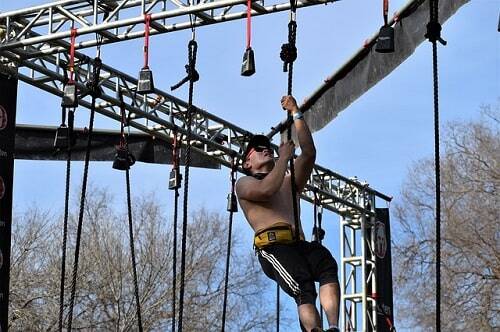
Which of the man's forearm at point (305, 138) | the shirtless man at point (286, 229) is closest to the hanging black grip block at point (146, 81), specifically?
the shirtless man at point (286, 229)

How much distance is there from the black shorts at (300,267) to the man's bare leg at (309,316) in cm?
3

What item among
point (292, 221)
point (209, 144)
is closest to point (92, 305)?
point (209, 144)

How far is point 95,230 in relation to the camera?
25359 millimetres

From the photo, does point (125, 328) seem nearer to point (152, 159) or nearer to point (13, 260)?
point (13, 260)

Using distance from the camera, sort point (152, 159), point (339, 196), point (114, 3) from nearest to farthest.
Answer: point (114, 3) < point (152, 159) < point (339, 196)

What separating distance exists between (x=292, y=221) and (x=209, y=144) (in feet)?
19.4

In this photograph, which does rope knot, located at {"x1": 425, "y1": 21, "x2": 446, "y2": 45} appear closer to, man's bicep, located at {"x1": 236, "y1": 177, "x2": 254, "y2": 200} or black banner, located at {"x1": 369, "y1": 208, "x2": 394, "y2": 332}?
man's bicep, located at {"x1": 236, "y1": 177, "x2": 254, "y2": 200}

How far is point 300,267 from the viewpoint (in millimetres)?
6805

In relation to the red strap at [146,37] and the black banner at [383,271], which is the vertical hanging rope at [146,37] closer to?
the red strap at [146,37]

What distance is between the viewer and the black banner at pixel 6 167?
38.3 feet

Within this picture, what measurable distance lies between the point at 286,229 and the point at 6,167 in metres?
5.44

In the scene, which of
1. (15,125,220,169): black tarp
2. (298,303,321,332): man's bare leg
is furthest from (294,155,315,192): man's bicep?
(15,125,220,169): black tarp

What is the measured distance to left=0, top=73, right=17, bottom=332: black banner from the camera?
38.3 ft

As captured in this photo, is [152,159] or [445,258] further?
[445,258]
